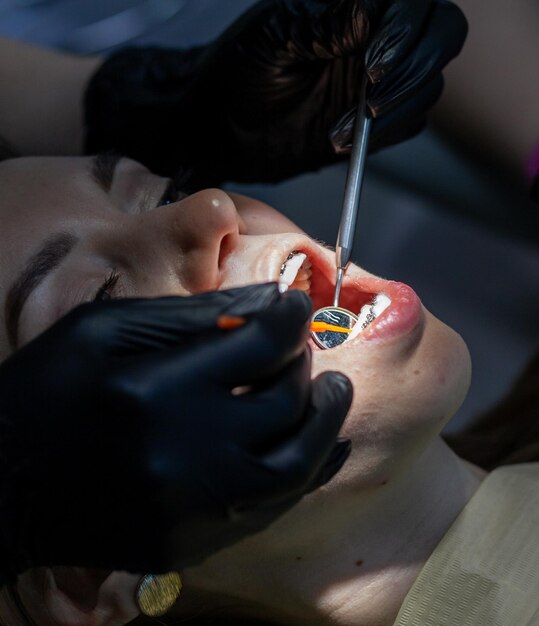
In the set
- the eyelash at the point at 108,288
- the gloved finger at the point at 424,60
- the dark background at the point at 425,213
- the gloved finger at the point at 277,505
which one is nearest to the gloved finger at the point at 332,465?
the gloved finger at the point at 277,505

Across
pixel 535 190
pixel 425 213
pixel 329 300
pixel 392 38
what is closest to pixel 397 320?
pixel 329 300

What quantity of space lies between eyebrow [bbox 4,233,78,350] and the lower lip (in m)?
0.41

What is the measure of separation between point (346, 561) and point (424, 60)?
85cm

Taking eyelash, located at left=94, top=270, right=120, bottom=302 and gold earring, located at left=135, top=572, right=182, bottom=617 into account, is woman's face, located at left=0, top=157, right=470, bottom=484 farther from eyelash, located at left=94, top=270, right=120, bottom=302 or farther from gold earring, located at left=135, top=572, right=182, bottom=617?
gold earring, located at left=135, top=572, right=182, bottom=617

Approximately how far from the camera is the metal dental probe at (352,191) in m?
1.10

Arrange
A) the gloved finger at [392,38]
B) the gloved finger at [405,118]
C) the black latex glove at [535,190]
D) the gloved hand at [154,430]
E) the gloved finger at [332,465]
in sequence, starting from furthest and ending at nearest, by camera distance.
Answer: the black latex glove at [535,190], the gloved finger at [405,118], the gloved finger at [392,38], the gloved finger at [332,465], the gloved hand at [154,430]

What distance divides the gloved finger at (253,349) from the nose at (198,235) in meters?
0.27

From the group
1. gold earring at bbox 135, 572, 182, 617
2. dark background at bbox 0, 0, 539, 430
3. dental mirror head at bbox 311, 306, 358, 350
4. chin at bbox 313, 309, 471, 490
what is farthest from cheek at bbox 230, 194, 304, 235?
dark background at bbox 0, 0, 539, 430

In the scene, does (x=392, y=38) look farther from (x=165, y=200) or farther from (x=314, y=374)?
(x=314, y=374)

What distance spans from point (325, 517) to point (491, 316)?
1028mm

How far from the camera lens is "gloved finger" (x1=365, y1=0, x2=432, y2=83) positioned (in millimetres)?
1231

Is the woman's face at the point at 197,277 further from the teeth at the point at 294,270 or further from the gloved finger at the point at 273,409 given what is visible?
the gloved finger at the point at 273,409

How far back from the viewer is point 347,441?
85 centimetres

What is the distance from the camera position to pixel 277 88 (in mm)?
1553
